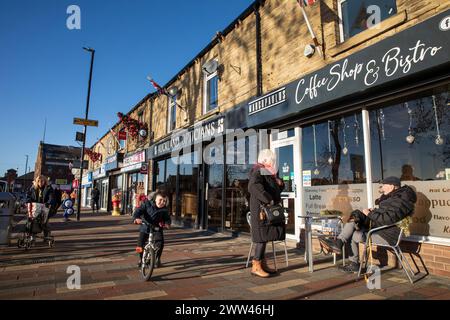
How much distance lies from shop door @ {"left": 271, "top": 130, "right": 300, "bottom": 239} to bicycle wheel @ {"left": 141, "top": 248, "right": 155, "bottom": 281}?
366cm

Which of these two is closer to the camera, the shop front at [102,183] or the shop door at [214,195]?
the shop door at [214,195]

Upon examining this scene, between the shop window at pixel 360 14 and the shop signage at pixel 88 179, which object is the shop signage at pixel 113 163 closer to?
the shop signage at pixel 88 179

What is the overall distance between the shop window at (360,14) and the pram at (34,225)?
772cm

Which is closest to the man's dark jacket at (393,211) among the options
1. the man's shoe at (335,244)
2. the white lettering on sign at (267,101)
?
the man's shoe at (335,244)

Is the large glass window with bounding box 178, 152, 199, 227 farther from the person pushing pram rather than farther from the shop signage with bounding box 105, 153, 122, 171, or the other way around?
the shop signage with bounding box 105, 153, 122, 171

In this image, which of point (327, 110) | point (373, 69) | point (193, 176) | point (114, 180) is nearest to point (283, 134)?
point (327, 110)

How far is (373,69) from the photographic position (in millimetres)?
5004

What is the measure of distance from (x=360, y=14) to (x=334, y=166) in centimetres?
304

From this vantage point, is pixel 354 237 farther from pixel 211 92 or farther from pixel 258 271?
pixel 211 92

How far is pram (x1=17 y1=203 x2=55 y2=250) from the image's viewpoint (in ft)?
22.8

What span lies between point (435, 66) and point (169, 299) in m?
4.61

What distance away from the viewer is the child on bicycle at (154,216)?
469cm

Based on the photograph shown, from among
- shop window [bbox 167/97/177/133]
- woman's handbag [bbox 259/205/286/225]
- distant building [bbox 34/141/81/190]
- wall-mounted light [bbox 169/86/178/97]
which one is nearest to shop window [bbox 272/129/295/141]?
woman's handbag [bbox 259/205/286/225]

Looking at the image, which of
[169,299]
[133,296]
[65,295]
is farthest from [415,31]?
[65,295]
